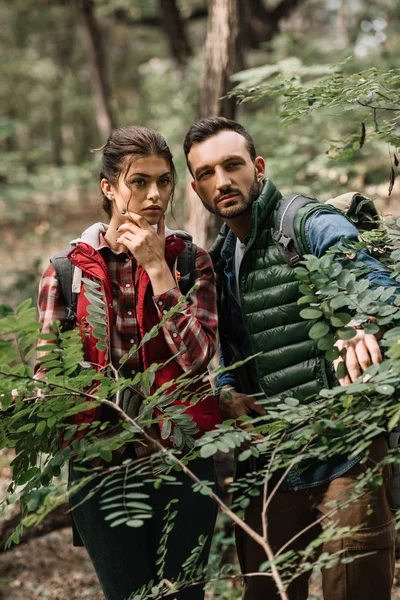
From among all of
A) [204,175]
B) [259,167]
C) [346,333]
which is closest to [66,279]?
[204,175]

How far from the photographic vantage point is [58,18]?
18266mm

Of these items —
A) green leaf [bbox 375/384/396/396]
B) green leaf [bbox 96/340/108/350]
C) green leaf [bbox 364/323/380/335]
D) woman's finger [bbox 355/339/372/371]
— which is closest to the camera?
green leaf [bbox 375/384/396/396]

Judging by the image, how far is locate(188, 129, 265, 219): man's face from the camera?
103 inches

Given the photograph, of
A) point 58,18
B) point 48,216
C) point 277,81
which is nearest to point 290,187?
point 277,81

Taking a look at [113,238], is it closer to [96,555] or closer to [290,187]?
[96,555]

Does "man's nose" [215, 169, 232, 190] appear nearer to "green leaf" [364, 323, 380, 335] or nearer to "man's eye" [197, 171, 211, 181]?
"man's eye" [197, 171, 211, 181]

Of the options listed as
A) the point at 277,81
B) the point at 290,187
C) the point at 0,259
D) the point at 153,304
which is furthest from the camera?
the point at 0,259

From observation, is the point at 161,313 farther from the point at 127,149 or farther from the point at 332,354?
the point at 332,354

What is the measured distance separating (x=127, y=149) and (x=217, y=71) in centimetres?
334

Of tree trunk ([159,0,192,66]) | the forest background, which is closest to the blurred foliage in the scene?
the forest background

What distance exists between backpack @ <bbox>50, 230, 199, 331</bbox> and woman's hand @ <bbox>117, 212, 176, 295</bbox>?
173mm

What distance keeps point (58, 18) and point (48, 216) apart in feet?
22.7

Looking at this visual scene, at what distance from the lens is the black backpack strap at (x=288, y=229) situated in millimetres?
2424

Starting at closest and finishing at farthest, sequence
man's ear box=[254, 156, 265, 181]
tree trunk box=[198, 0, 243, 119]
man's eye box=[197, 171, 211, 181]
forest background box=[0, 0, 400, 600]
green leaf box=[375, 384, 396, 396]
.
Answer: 1. green leaf box=[375, 384, 396, 396]
2. man's eye box=[197, 171, 211, 181]
3. man's ear box=[254, 156, 265, 181]
4. forest background box=[0, 0, 400, 600]
5. tree trunk box=[198, 0, 243, 119]
